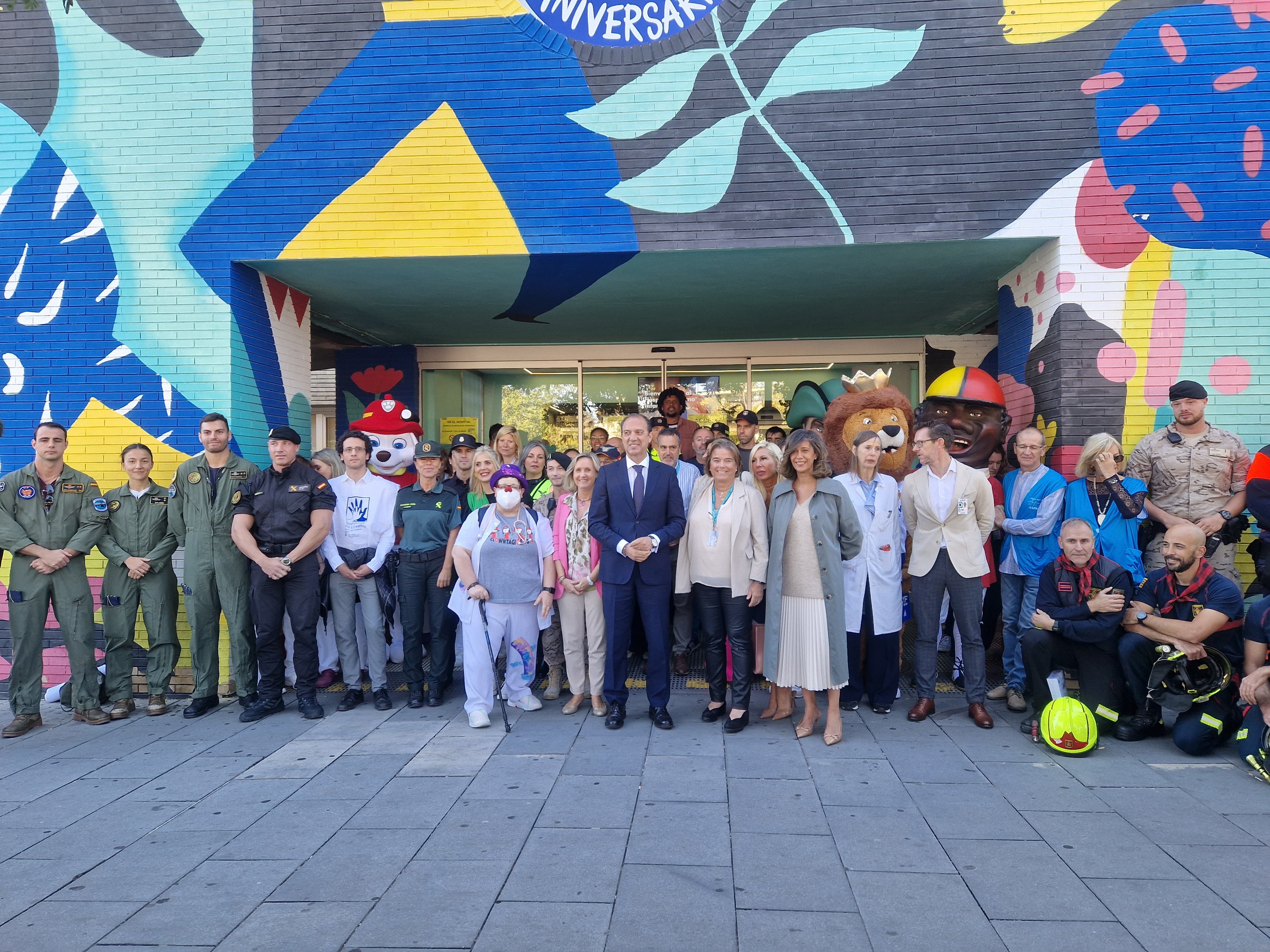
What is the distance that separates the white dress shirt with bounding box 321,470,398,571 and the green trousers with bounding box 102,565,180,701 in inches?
49.2

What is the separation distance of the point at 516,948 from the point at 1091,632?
3.97 m

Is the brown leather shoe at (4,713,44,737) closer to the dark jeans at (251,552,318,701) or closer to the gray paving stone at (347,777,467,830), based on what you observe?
the dark jeans at (251,552,318,701)

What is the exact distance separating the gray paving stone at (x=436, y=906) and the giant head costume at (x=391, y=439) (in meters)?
4.42

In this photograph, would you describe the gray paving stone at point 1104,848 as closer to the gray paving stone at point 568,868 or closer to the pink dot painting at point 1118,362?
the gray paving stone at point 568,868

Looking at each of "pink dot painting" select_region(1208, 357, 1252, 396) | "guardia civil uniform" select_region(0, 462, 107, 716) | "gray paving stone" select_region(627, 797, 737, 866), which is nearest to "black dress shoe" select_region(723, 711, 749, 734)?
"gray paving stone" select_region(627, 797, 737, 866)

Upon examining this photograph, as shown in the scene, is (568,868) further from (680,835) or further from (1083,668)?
(1083,668)

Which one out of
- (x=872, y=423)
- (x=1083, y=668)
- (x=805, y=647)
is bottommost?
(x=1083, y=668)

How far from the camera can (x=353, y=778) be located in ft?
14.2

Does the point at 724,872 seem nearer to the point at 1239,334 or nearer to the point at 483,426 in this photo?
the point at 1239,334

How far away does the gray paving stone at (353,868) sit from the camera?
10.2ft

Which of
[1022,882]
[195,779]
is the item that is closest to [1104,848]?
[1022,882]

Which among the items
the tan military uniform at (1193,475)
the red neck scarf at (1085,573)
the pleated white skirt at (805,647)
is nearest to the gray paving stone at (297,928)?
the pleated white skirt at (805,647)

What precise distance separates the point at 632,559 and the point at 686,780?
4.67ft

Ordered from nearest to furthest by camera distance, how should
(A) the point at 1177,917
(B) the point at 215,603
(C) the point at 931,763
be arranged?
(A) the point at 1177,917 → (C) the point at 931,763 → (B) the point at 215,603
